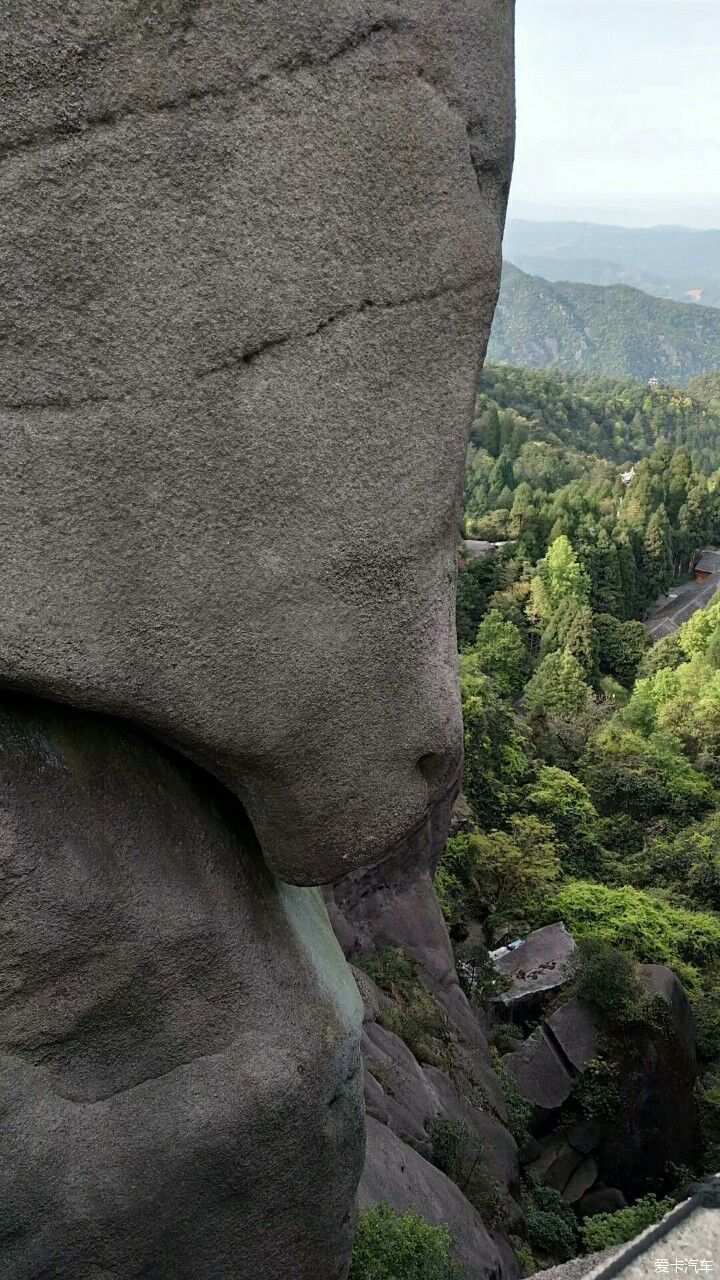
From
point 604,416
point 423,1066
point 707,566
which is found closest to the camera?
point 423,1066

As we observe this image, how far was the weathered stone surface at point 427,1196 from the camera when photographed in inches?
315

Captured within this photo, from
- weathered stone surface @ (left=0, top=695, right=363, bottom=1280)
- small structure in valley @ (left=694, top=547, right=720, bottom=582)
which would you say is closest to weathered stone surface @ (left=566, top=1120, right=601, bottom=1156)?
weathered stone surface @ (left=0, top=695, right=363, bottom=1280)

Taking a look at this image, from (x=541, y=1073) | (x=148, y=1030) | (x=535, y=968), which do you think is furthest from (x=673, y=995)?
(x=148, y=1030)

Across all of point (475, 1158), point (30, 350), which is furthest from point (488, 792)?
point (30, 350)

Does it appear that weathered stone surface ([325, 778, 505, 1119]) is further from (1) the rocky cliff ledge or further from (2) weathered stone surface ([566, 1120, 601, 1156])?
(1) the rocky cliff ledge

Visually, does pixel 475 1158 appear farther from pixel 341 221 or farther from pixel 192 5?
pixel 192 5

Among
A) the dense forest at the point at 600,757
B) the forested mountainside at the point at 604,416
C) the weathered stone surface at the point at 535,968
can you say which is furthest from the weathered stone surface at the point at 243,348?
the forested mountainside at the point at 604,416

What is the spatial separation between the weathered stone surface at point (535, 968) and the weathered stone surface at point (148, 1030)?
13189 mm

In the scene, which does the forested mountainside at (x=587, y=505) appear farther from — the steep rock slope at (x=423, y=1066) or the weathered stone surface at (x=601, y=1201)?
the weathered stone surface at (x=601, y=1201)

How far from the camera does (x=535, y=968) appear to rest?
1862 centimetres

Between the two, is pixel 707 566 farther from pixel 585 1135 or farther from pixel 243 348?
pixel 243 348

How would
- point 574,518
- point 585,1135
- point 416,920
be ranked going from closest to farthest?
point 416,920
point 585,1135
point 574,518

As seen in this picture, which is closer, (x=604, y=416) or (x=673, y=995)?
(x=673, y=995)

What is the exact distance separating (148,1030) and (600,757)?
27.2 m
